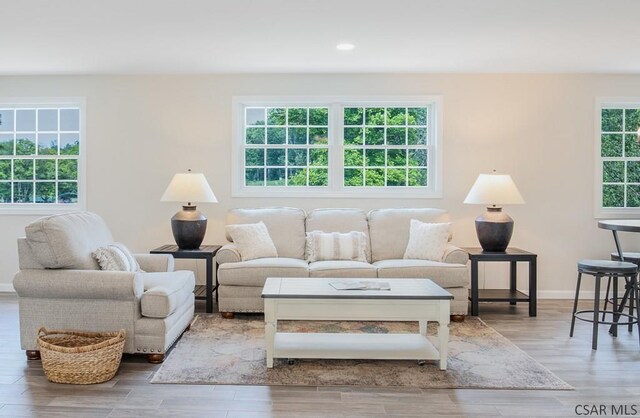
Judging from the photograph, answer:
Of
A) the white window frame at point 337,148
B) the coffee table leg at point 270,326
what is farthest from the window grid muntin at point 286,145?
the coffee table leg at point 270,326

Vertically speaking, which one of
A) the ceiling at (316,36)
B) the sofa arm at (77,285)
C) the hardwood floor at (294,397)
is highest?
the ceiling at (316,36)

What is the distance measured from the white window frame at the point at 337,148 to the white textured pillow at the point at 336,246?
78cm

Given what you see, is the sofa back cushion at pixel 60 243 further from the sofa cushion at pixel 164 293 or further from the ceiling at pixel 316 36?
the ceiling at pixel 316 36

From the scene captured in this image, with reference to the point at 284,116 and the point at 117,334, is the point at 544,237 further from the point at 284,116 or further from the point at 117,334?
the point at 117,334

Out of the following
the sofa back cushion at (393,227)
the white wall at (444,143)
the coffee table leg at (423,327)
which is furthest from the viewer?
the white wall at (444,143)

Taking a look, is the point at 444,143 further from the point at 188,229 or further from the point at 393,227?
the point at 188,229

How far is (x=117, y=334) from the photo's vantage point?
3.25 m

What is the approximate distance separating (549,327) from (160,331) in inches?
124

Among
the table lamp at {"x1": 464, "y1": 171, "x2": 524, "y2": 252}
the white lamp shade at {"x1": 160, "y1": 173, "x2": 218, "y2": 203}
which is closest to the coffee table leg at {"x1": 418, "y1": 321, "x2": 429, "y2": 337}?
the table lamp at {"x1": 464, "y1": 171, "x2": 524, "y2": 252}

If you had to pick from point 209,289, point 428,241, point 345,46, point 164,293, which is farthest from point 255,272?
point 345,46

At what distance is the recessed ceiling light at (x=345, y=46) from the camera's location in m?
4.48

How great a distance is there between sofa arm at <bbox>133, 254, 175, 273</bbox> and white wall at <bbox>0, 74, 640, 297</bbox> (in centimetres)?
130

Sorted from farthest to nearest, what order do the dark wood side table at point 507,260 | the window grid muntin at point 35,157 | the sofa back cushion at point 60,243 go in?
the window grid muntin at point 35,157 < the dark wood side table at point 507,260 < the sofa back cushion at point 60,243

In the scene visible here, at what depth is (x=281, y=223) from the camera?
207 inches
